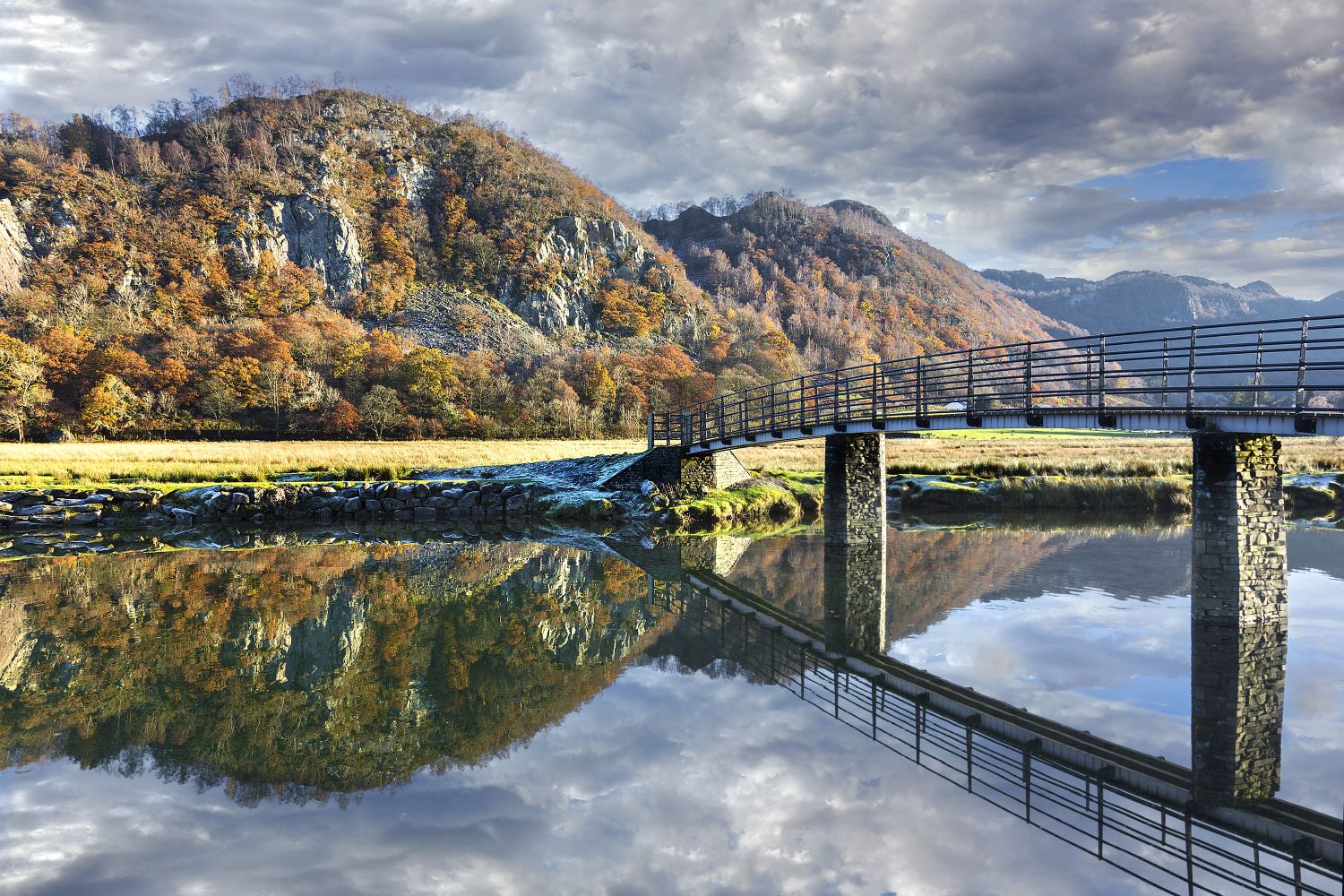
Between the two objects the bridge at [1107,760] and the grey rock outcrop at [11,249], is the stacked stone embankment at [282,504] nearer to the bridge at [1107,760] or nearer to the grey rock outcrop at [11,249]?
the bridge at [1107,760]

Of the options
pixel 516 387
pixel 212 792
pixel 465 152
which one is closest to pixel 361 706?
pixel 212 792

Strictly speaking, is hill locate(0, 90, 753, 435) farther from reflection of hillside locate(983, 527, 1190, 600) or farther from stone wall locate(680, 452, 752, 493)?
reflection of hillside locate(983, 527, 1190, 600)

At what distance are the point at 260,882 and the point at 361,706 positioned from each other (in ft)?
14.0

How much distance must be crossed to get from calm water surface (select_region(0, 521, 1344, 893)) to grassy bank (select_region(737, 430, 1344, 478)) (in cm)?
1538

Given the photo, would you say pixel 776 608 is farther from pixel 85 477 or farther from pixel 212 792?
pixel 85 477

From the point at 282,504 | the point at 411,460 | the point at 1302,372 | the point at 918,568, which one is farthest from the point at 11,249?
the point at 1302,372

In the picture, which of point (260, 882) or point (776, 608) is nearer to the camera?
point (260, 882)

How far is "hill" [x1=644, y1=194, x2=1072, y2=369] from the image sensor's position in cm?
13600

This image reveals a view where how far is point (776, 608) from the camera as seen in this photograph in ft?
58.2

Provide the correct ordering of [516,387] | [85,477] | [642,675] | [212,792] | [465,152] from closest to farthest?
[212,792] → [642,675] → [85,477] → [516,387] → [465,152]

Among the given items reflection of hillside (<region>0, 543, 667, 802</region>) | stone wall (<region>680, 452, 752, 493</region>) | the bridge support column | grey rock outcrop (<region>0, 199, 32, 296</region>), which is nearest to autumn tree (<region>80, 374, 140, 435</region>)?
grey rock outcrop (<region>0, 199, 32, 296</region>)

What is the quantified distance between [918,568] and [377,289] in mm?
105156

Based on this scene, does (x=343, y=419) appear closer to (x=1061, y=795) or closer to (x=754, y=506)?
(x=754, y=506)

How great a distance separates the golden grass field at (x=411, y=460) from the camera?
3328cm
